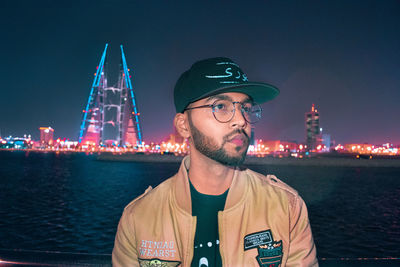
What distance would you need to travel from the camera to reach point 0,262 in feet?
5.49

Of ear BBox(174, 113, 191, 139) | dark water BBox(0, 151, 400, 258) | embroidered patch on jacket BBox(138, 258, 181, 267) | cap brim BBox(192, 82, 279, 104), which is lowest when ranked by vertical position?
dark water BBox(0, 151, 400, 258)

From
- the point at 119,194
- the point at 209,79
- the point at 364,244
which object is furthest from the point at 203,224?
the point at 119,194

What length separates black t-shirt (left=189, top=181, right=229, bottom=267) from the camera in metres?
1.41

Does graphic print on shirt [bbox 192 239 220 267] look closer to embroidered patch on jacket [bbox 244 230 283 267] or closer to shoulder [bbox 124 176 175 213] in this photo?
embroidered patch on jacket [bbox 244 230 283 267]

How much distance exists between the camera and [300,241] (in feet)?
4.41

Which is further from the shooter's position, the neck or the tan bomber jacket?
the neck

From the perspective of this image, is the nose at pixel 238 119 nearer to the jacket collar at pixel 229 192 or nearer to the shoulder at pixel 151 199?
the jacket collar at pixel 229 192

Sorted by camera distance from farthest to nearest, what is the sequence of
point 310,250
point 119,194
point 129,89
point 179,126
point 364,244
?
point 129,89
point 119,194
point 364,244
point 179,126
point 310,250

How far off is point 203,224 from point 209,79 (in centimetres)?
77

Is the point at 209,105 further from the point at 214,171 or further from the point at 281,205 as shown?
the point at 281,205

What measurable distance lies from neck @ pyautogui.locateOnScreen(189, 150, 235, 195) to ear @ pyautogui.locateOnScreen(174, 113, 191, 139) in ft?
0.42

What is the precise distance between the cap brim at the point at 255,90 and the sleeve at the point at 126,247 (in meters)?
0.76

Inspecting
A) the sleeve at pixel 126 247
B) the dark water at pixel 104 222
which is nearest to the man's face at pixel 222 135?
the sleeve at pixel 126 247

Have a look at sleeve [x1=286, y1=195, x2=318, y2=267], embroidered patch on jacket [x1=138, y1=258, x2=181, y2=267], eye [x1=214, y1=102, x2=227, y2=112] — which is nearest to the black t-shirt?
embroidered patch on jacket [x1=138, y1=258, x2=181, y2=267]
